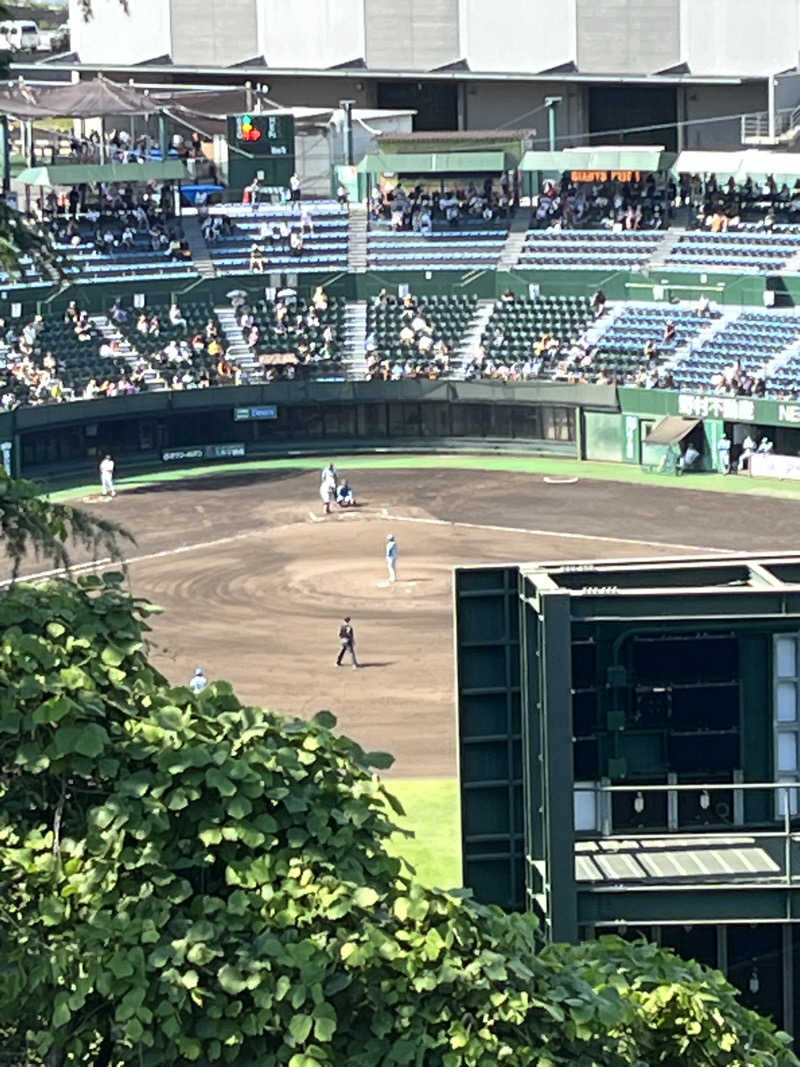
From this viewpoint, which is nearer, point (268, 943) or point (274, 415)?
point (268, 943)

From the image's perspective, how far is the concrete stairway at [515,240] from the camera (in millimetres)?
72750

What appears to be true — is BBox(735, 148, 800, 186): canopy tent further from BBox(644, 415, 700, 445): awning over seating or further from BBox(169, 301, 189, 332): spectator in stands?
BBox(169, 301, 189, 332): spectator in stands

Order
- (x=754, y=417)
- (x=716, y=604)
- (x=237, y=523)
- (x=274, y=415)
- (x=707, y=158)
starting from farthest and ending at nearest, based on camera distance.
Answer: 1. (x=707, y=158)
2. (x=274, y=415)
3. (x=754, y=417)
4. (x=237, y=523)
5. (x=716, y=604)

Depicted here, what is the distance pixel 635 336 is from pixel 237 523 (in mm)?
16590

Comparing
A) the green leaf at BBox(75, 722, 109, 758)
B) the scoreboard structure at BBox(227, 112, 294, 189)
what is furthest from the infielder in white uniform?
the green leaf at BBox(75, 722, 109, 758)

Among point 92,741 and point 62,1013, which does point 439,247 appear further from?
point 62,1013

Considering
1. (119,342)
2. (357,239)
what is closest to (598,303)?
(357,239)

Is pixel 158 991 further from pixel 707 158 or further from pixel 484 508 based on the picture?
pixel 707 158

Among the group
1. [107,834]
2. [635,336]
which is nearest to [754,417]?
[635,336]

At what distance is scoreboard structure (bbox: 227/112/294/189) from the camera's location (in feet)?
252

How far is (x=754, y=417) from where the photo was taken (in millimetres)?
62625

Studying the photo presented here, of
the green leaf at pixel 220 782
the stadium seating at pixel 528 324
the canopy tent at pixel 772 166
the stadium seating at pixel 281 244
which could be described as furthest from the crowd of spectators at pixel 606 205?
the green leaf at pixel 220 782

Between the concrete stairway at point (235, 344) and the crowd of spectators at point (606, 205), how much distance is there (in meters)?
11.0

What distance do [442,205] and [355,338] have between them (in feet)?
25.9
